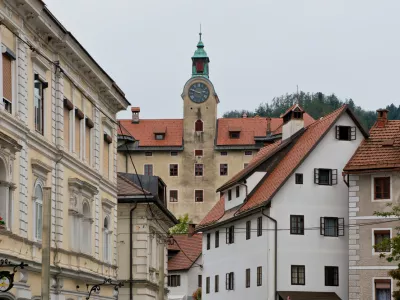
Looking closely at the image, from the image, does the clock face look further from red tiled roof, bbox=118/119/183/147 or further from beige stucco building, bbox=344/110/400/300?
beige stucco building, bbox=344/110/400/300

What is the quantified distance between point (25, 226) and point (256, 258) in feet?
120

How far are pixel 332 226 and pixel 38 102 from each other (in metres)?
34.5

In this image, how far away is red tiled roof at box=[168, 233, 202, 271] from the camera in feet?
339

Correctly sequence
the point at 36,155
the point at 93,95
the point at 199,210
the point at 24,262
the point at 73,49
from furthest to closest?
1. the point at 199,210
2. the point at 93,95
3. the point at 73,49
4. the point at 36,155
5. the point at 24,262

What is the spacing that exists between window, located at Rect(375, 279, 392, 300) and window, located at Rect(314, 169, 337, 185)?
727cm

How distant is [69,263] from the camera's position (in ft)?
124

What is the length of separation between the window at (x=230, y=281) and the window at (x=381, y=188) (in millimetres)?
13236

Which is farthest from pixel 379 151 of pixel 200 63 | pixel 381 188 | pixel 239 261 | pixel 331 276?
pixel 200 63

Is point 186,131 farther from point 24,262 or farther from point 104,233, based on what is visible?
point 24,262

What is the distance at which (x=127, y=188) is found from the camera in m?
55.6

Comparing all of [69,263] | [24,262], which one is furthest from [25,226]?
[69,263]

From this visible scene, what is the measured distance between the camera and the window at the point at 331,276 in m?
65.3

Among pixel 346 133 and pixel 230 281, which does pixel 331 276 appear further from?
pixel 230 281

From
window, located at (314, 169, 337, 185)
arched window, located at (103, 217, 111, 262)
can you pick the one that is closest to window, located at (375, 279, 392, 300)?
window, located at (314, 169, 337, 185)
